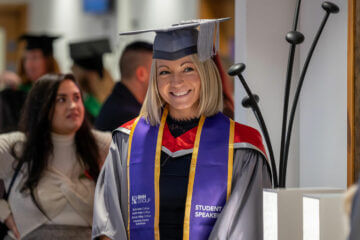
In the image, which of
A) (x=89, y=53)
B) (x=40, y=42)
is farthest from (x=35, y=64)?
(x=89, y=53)

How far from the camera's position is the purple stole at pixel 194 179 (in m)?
2.96

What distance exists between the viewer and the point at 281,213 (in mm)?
2855

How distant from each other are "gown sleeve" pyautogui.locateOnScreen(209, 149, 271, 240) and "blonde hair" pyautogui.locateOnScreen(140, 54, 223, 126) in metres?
0.25

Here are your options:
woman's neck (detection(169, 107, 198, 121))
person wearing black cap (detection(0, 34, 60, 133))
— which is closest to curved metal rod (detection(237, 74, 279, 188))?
woman's neck (detection(169, 107, 198, 121))

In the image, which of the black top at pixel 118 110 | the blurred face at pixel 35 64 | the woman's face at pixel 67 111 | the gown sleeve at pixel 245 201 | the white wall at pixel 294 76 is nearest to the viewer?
the gown sleeve at pixel 245 201

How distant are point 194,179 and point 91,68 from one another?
3.54m

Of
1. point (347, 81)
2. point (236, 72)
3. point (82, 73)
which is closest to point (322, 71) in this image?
point (347, 81)

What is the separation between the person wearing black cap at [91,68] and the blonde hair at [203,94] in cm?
319

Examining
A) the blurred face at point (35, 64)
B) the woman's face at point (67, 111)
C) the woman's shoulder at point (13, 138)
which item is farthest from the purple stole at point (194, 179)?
the blurred face at point (35, 64)

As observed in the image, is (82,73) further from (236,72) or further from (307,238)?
(307,238)

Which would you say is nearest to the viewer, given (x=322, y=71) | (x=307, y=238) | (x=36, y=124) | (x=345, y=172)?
(x=307, y=238)

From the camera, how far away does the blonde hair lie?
3027mm

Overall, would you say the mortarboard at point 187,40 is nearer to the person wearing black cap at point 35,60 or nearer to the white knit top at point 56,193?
the white knit top at point 56,193

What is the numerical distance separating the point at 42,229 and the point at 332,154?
1.60m
